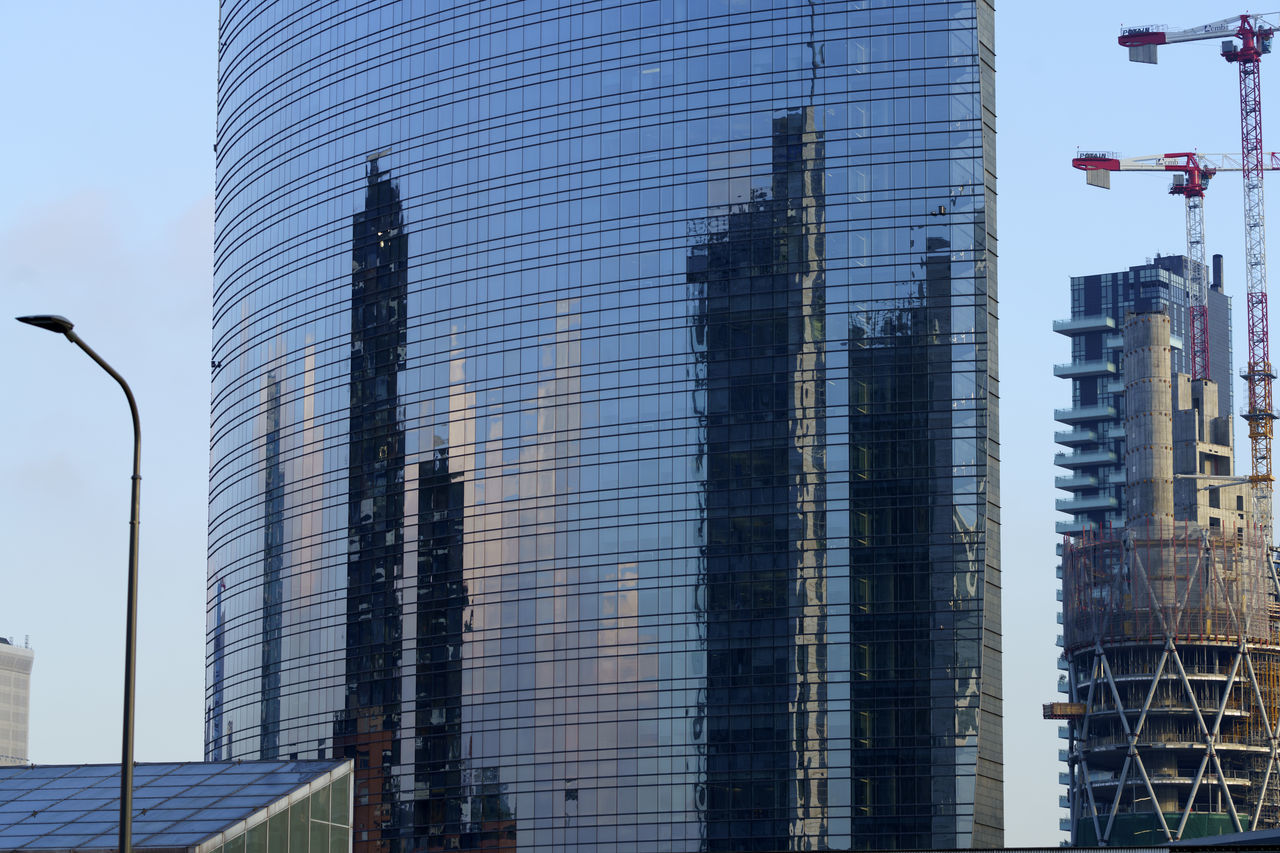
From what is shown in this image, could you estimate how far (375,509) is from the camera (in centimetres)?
18675

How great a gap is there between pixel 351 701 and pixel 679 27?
71828mm

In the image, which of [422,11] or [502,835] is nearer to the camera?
[502,835]

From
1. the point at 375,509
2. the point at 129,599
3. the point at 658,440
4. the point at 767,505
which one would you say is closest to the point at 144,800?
the point at 129,599

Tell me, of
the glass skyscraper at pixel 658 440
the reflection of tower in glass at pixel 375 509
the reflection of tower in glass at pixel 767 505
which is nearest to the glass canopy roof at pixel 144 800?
the reflection of tower in glass at pixel 767 505

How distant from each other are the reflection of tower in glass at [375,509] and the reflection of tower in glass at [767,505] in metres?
34.0

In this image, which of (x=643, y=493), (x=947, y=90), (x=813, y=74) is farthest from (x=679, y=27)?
(x=643, y=493)

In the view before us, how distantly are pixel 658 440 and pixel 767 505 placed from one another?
12460 millimetres

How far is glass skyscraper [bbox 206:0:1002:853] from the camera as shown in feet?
525

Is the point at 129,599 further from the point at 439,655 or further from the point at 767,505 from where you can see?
the point at 439,655

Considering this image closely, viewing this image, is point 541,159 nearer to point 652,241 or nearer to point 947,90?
point 652,241

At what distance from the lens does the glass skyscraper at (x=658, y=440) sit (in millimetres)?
160125

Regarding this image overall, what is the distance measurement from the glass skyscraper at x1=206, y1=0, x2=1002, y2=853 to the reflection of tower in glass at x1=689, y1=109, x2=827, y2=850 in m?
0.28

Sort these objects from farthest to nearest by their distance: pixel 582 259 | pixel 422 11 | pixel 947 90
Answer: pixel 422 11
pixel 582 259
pixel 947 90

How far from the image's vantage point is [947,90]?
6521 inches
